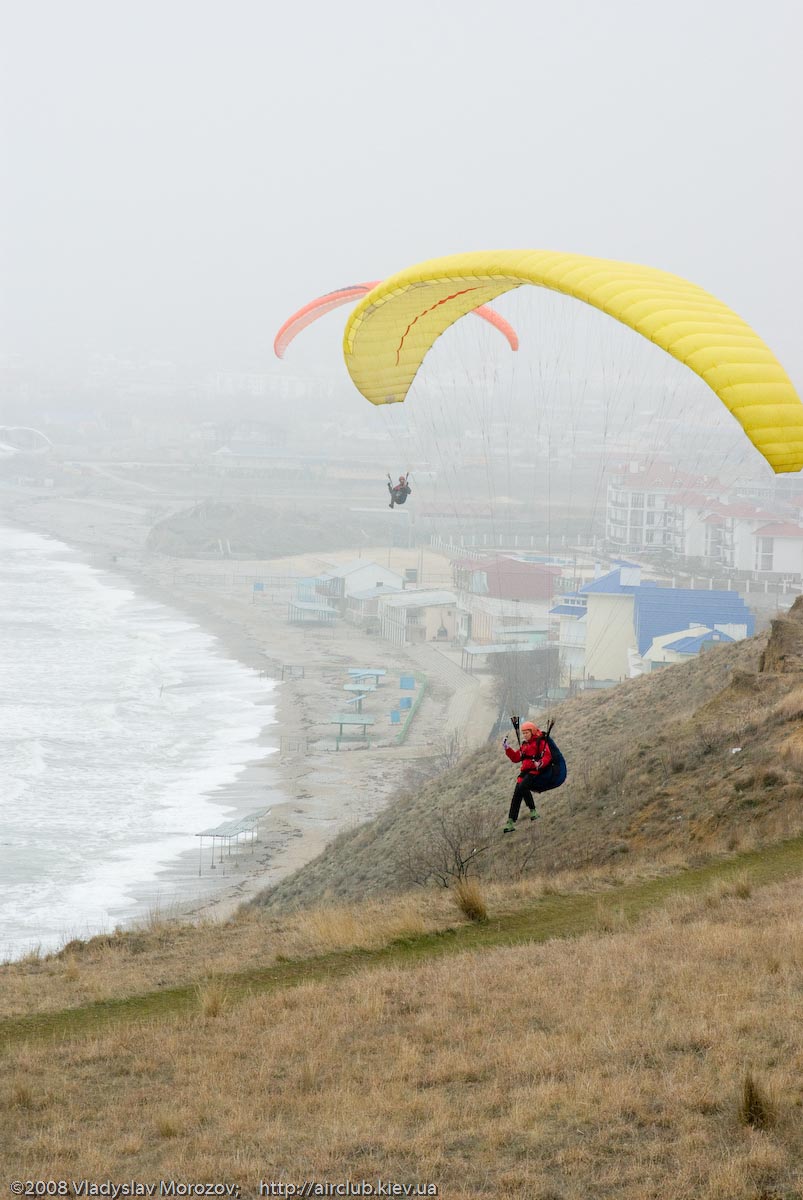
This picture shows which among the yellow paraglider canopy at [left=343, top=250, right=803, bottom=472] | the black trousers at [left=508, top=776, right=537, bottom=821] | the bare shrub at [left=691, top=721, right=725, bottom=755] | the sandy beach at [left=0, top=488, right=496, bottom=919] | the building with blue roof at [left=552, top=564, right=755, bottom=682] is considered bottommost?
the sandy beach at [left=0, top=488, right=496, bottom=919]

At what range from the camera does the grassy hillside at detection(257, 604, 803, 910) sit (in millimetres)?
12891

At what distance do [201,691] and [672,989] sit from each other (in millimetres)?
38916

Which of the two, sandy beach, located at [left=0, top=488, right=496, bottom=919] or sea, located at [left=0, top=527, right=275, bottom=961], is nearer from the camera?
sea, located at [left=0, top=527, right=275, bottom=961]

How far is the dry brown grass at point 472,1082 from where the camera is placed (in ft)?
16.8

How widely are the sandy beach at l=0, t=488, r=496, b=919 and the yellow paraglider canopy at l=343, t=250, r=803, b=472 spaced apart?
32.0 feet

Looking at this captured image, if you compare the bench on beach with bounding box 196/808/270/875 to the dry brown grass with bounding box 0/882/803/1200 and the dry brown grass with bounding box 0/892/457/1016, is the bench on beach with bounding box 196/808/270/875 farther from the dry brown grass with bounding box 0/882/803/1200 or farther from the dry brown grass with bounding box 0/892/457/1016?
the dry brown grass with bounding box 0/882/803/1200

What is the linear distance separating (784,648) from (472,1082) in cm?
1336

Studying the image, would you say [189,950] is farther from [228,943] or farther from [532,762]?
[532,762]

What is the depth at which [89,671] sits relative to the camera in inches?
1951

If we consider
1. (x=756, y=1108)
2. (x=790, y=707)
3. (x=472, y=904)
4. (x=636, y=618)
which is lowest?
(x=636, y=618)

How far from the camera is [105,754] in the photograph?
3584 cm

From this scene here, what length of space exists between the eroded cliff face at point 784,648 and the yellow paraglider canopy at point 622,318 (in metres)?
7.07

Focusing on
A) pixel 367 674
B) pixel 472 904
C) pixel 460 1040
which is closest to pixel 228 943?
pixel 472 904

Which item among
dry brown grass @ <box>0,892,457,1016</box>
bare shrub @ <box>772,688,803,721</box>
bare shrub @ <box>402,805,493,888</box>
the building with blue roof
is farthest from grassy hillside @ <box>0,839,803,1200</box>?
the building with blue roof
